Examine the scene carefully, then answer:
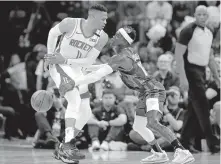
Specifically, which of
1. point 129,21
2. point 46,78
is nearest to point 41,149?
point 46,78

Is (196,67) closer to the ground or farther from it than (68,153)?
farther from it

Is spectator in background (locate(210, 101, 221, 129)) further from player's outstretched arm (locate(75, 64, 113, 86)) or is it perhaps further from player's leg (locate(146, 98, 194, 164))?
player's outstretched arm (locate(75, 64, 113, 86))

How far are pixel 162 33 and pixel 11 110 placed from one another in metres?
3.24

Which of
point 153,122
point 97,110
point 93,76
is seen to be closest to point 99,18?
point 93,76

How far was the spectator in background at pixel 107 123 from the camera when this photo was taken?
1002cm

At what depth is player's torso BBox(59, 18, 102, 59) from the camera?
23.7 feet

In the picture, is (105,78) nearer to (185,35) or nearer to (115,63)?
(185,35)

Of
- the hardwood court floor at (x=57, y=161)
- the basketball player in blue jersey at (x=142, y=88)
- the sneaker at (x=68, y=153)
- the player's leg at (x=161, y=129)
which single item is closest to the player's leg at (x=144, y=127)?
the basketball player in blue jersey at (x=142, y=88)

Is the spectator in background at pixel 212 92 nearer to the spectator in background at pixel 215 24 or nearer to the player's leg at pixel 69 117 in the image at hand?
the spectator in background at pixel 215 24

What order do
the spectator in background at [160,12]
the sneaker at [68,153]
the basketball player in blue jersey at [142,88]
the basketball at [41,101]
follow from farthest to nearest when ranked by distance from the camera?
the spectator in background at [160,12] → the basketball at [41,101] → the basketball player in blue jersey at [142,88] → the sneaker at [68,153]

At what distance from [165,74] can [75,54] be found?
134 inches

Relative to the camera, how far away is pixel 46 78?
11.6 m

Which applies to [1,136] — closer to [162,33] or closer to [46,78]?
[46,78]

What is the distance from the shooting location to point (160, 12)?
12.1 metres
